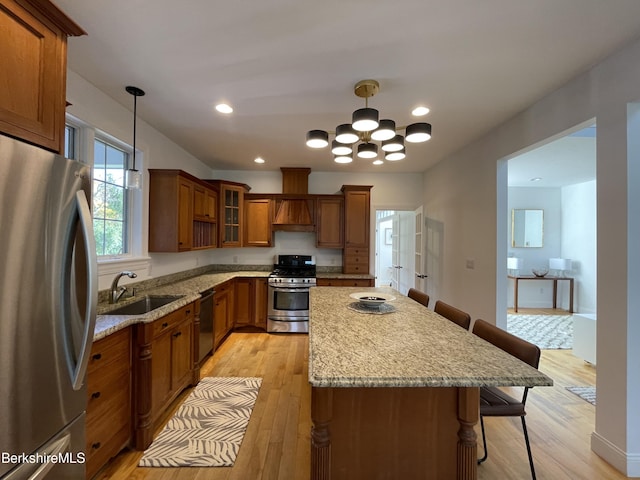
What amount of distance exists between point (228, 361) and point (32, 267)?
274 centimetres

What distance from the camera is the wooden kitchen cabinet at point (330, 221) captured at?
15.7 feet

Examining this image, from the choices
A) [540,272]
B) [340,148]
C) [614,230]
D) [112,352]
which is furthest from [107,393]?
[540,272]

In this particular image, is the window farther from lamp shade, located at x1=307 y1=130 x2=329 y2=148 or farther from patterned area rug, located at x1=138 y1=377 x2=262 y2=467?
lamp shade, located at x1=307 y1=130 x2=329 y2=148

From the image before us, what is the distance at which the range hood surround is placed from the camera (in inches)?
187

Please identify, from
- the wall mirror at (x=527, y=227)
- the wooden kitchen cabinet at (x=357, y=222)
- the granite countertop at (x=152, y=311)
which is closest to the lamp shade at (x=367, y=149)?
the granite countertop at (x=152, y=311)

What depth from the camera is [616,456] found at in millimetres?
1812

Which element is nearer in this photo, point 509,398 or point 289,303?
point 509,398

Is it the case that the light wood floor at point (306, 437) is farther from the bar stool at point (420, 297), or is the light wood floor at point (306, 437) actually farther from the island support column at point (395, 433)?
the bar stool at point (420, 297)

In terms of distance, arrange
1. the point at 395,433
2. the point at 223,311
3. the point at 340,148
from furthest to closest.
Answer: the point at 223,311, the point at 340,148, the point at 395,433

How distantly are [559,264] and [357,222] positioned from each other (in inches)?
180

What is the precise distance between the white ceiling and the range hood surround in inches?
75.1

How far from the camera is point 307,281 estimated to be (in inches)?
170

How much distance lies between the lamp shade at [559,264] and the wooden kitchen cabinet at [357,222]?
428cm

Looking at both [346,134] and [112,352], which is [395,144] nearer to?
[346,134]
